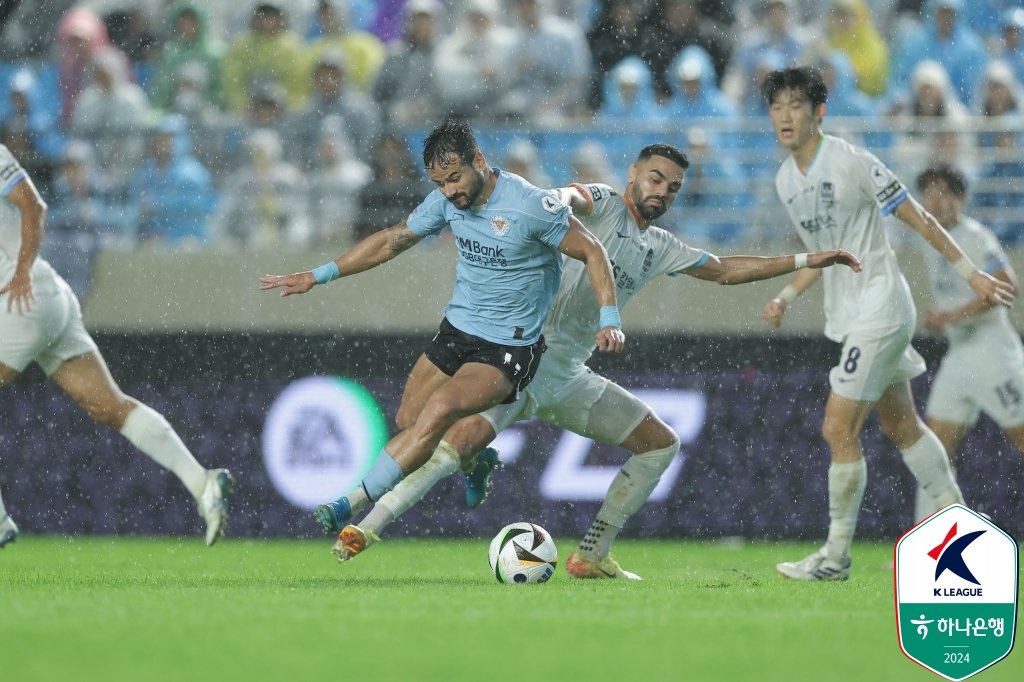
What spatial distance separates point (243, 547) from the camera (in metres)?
10.7

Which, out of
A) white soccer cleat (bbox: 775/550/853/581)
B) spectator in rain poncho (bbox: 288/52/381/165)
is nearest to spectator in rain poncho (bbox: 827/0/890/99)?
spectator in rain poncho (bbox: 288/52/381/165)

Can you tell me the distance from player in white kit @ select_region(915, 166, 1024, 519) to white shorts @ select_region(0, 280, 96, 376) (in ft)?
16.0

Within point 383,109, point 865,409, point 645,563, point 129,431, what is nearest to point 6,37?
point 383,109

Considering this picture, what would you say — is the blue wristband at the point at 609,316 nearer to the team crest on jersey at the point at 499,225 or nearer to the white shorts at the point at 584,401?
the team crest on jersey at the point at 499,225

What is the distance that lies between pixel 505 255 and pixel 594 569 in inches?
66.7

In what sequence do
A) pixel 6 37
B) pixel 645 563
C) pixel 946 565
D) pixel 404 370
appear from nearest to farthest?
1. pixel 946 565
2. pixel 645 563
3. pixel 404 370
4. pixel 6 37

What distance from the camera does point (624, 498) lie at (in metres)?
8.28

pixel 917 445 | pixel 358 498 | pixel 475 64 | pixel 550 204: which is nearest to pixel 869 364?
pixel 917 445

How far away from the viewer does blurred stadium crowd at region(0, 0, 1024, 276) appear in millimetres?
11875

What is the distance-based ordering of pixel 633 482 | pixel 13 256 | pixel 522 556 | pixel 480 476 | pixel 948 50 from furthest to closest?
pixel 948 50 → pixel 13 256 → pixel 480 476 → pixel 633 482 → pixel 522 556

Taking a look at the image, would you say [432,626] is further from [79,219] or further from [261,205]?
[79,219]

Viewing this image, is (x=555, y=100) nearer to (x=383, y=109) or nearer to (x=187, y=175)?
(x=383, y=109)

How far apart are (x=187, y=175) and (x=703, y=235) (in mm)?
3771

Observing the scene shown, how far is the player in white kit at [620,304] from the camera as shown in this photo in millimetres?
8062
